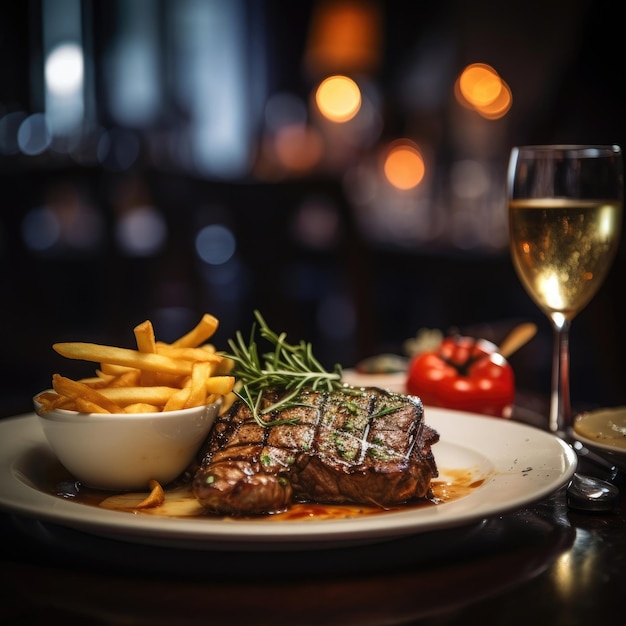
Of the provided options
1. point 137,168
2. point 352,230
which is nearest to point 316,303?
point 352,230

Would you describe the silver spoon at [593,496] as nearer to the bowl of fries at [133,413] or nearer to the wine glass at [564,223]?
the wine glass at [564,223]

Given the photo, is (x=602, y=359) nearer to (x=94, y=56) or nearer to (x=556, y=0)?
Answer: (x=556, y=0)

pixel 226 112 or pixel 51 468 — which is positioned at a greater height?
pixel 226 112

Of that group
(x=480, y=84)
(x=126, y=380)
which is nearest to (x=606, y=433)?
(x=126, y=380)

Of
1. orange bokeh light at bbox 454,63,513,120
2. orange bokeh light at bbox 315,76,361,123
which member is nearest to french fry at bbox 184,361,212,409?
orange bokeh light at bbox 454,63,513,120

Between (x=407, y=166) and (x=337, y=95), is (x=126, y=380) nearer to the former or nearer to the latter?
(x=337, y=95)

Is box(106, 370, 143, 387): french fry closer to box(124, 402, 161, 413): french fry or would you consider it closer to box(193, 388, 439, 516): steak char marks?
box(124, 402, 161, 413): french fry
